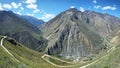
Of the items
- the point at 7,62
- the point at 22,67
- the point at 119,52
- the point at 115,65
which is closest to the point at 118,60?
the point at 115,65

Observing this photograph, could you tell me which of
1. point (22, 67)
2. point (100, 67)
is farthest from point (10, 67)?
point (100, 67)

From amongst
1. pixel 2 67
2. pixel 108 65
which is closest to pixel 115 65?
pixel 108 65

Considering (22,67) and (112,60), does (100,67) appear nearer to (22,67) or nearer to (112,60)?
(112,60)

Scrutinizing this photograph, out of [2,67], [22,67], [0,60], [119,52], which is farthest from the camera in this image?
[119,52]

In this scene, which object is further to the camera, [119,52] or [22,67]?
[119,52]

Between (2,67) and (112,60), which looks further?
(112,60)

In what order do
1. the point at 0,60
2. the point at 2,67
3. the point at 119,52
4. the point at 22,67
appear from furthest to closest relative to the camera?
the point at 119,52 < the point at 0,60 < the point at 2,67 < the point at 22,67

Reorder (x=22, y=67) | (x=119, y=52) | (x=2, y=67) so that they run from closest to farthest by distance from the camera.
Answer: (x=22, y=67) → (x=2, y=67) → (x=119, y=52)

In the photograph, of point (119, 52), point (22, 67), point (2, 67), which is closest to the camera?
point (22, 67)

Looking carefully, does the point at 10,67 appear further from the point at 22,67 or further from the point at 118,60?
the point at 118,60
